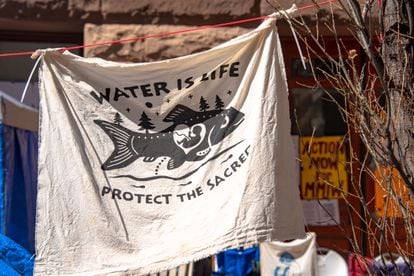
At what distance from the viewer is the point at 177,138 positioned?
442cm

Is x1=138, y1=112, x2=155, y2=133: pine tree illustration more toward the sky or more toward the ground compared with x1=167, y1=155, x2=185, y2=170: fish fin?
more toward the sky

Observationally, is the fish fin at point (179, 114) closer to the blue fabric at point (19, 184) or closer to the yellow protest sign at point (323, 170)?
the blue fabric at point (19, 184)

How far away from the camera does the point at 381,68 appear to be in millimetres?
3203

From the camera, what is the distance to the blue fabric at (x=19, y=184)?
609 cm

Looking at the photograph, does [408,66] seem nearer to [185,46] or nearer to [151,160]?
[151,160]

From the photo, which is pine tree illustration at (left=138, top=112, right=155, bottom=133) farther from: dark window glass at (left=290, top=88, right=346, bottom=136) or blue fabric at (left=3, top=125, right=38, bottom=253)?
dark window glass at (left=290, top=88, right=346, bottom=136)

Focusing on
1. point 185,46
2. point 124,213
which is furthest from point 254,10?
point 124,213

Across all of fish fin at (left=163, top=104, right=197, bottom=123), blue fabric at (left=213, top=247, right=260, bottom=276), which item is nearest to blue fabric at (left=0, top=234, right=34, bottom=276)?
fish fin at (left=163, top=104, right=197, bottom=123)

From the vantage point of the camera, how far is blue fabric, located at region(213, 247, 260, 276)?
6957 millimetres

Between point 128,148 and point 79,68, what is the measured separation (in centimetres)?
57

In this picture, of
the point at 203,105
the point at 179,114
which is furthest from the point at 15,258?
the point at 203,105

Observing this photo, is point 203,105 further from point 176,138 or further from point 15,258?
point 15,258

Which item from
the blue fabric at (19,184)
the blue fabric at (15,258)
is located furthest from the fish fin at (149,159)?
the blue fabric at (19,184)

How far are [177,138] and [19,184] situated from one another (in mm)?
2393
